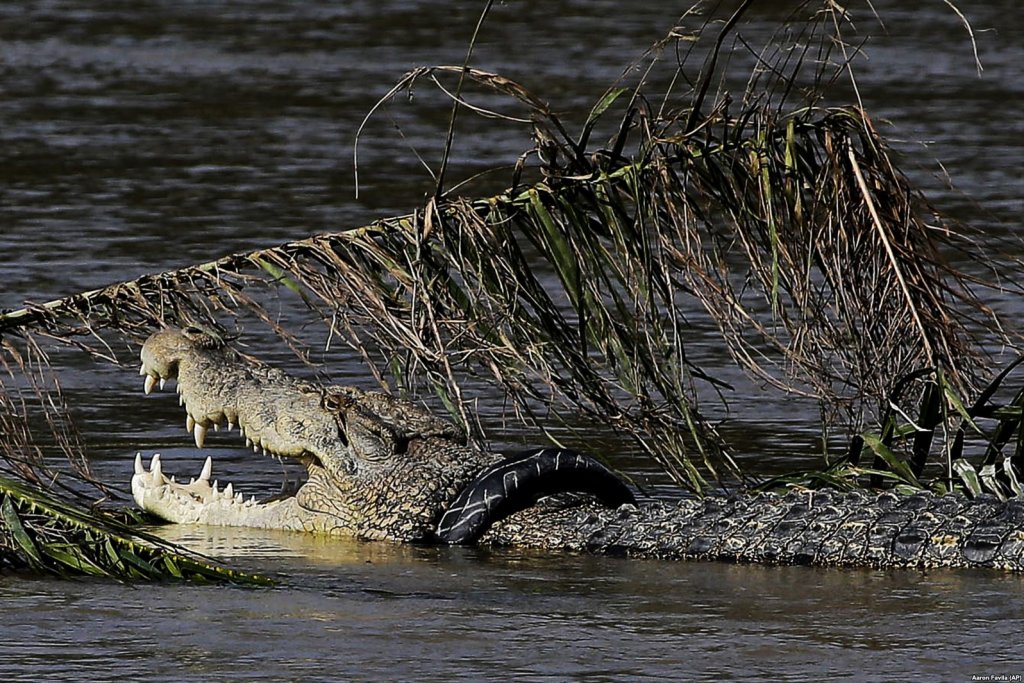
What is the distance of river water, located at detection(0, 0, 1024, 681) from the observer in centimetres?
559

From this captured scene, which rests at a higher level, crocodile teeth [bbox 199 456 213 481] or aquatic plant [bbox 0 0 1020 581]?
aquatic plant [bbox 0 0 1020 581]

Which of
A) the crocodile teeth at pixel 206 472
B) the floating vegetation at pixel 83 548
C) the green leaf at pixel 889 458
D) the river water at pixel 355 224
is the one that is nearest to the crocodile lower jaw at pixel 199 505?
the crocodile teeth at pixel 206 472

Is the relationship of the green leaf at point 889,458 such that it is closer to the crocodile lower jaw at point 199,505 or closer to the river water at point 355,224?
the river water at point 355,224

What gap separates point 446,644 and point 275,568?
1248mm

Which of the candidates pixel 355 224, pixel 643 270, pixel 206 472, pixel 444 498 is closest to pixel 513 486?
pixel 444 498

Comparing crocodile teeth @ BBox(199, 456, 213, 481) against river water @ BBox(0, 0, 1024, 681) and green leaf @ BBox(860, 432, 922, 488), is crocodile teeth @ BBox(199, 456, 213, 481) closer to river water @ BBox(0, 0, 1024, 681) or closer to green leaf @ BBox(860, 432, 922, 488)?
river water @ BBox(0, 0, 1024, 681)

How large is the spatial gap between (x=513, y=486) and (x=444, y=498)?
29 cm

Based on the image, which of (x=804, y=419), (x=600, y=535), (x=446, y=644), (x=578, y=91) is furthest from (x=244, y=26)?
(x=446, y=644)

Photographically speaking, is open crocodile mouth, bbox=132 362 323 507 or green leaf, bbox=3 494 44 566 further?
open crocodile mouth, bbox=132 362 323 507

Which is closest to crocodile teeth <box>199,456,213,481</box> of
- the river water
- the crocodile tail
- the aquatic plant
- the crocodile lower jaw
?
the crocodile lower jaw

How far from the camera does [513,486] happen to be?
24.0 feet

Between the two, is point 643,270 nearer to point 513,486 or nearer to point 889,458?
point 513,486

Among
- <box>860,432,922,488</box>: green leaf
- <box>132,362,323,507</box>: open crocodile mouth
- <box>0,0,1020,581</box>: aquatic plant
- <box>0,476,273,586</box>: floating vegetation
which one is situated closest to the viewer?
<box>0,476,273,586</box>: floating vegetation

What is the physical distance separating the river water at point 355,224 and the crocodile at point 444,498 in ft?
0.48
